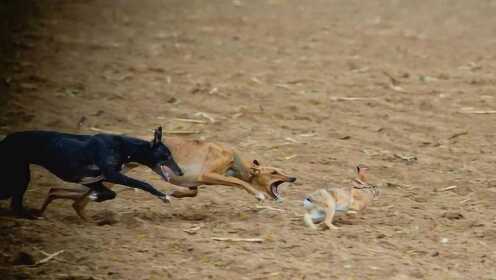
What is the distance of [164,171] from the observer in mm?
4969

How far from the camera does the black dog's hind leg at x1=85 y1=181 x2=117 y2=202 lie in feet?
16.0

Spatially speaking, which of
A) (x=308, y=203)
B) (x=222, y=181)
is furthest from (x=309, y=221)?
(x=222, y=181)

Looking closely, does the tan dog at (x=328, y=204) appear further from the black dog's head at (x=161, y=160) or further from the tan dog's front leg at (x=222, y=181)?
the black dog's head at (x=161, y=160)

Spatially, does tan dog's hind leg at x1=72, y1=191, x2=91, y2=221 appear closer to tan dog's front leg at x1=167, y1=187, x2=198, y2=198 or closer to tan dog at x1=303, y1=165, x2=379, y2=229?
tan dog's front leg at x1=167, y1=187, x2=198, y2=198

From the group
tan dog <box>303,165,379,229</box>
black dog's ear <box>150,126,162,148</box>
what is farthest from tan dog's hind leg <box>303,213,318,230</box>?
black dog's ear <box>150,126,162,148</box>

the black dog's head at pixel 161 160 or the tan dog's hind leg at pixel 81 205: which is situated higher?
the black dog's head at pixel 161 160

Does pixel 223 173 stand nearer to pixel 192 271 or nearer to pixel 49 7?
pixel 192 271

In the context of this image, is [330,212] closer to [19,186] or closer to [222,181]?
[222,181]

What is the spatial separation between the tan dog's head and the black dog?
39cm

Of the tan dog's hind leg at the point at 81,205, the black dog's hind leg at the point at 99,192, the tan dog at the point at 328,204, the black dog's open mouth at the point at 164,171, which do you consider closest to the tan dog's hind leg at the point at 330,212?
the tan dog at the point at 328,204

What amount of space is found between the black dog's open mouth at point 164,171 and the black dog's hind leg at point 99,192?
0.76ft

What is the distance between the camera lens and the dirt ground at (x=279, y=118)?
4.62m

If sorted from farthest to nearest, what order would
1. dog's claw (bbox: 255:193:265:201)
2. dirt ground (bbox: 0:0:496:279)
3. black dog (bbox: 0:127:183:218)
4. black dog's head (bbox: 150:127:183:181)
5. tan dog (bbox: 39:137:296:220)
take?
1. dog's claw (bbox: 255:193:265:201)
2. tan dog (bbox: 39:137:296:220)
3. black dog's head (bbox: 150:127:183:181)
4. black dog (bbox: 0:127:183:218)
5. dirt ground (bbox: 0:0:496:279)

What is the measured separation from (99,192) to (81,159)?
194 mm
